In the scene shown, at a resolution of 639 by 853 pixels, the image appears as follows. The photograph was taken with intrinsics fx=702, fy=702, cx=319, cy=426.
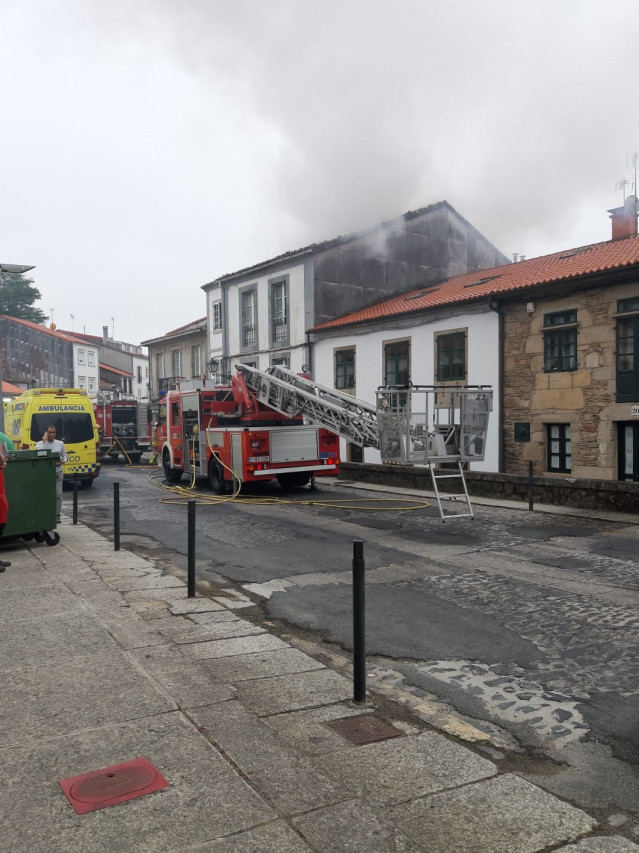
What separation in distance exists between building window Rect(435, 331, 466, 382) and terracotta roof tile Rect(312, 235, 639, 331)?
107 cm

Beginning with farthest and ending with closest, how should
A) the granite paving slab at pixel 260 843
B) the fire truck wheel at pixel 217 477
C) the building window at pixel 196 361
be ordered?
the building window at pixel 196 361
the fire truck wheel at pixel 217 477
the granite paving slab at pixel 260 843

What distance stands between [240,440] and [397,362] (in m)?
9.59

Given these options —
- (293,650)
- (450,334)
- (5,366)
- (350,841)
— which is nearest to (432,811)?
(350,841)

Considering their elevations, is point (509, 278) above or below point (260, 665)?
above

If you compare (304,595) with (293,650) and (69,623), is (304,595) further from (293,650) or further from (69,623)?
(69,623)

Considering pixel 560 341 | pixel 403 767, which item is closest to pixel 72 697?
pixel 403 767

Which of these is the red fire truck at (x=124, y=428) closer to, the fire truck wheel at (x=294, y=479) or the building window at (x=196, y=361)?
the building window at (x=196, y=361)

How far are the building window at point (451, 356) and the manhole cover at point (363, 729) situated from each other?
18.4m

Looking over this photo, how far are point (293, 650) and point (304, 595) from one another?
1883 mm

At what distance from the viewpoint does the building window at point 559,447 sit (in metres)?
19.2

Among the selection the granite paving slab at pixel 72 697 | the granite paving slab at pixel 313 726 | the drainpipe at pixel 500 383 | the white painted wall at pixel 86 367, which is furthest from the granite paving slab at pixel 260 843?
the white painted wall at pixel 86 367

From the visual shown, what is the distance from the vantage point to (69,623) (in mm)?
6145

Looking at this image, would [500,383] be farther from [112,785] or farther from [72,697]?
[112,785]

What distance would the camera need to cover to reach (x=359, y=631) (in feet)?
14.5
